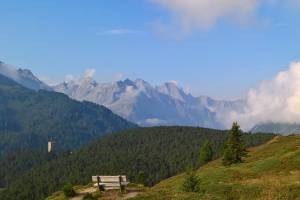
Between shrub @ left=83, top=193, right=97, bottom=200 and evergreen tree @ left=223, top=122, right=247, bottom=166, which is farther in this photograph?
evergreen tree @ left=223, top=122, right=247, bottom=166

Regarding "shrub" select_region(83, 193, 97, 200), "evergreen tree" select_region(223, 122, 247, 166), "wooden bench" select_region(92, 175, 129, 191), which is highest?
"evergreen tree" select_region(223, 122, 247, 166)

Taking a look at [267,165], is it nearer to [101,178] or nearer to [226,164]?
[226,164]

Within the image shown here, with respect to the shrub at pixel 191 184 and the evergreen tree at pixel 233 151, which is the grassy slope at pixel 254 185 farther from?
the evergreen tree at pixel 233 151

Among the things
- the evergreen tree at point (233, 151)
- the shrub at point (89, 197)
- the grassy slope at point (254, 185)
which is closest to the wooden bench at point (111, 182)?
the shrub at point (89, 197)

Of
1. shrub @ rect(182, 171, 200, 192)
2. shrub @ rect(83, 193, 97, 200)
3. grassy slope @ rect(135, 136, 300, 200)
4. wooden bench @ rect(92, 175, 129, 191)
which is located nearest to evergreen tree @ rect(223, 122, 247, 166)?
grassy slope @ rect(135, 136, 300, 200)

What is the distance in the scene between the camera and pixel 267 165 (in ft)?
203

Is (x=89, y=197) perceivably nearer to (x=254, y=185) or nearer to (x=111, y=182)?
(x=111, y=182)

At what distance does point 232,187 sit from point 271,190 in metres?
5.27

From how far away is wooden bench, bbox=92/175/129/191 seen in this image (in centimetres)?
4153

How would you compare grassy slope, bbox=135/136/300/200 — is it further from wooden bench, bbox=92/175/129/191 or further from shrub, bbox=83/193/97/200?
shrub, bbox=83/193/97/200

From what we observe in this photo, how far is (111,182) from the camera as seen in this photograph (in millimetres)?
41781

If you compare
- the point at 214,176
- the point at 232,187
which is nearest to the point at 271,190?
the point at 232,187

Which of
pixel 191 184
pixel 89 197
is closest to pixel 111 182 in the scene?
pixel 89 197

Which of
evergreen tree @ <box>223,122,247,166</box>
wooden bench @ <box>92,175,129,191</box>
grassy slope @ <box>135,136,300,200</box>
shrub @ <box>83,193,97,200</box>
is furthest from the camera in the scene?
evergreen tree @ <box>223,122,247,166</box>
